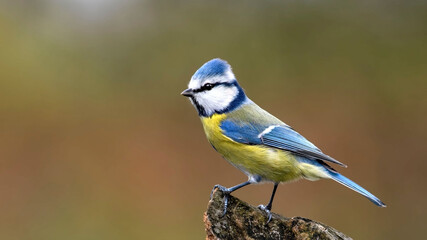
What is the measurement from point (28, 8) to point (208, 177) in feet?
13.6

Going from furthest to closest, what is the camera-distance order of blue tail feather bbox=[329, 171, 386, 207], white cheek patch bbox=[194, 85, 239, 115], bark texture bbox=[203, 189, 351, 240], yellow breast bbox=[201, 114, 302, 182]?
white cheek patch bbox=[194, 85, 239, 115], yellow breast bbox=[201, 114, 302, 182], blue tail feather bbox=[329, 171, 386, 207], bark texture bbox=[203, 189, 351, 240]

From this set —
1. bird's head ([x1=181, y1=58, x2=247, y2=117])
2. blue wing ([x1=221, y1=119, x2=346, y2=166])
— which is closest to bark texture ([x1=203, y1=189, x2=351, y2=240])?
blue wing ([x1=221, y1=119, x2=346, y2=166])

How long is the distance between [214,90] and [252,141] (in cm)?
35

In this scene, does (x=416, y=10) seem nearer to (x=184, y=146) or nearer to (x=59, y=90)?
(x=184, y=146)

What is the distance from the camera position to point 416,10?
7.19 meters

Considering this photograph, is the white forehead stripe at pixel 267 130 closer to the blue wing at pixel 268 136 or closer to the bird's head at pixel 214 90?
the blue wing at pixel 268 136

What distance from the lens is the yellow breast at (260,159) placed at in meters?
2.70

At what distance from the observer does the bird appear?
2703mm

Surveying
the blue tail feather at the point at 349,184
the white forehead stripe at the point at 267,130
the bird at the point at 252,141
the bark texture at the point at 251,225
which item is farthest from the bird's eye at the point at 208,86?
the blue tail feather at the point at 349,184

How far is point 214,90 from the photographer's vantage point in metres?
2.80

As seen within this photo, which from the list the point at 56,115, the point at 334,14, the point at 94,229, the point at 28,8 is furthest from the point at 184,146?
the point at 28,8

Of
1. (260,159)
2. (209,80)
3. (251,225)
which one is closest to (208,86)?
(209,80)

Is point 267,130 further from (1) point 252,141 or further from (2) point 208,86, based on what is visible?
(2) point 208,86

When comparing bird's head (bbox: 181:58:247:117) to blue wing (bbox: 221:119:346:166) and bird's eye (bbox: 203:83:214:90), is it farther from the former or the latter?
blue wing (bbox: 221:119:346:166)
